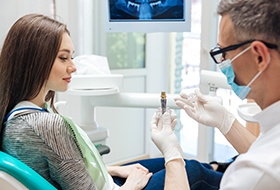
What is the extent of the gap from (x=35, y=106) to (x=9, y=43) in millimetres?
249

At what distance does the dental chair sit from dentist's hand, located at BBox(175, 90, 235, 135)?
0.67m

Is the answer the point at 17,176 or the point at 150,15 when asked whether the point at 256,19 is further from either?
the point at 150,15

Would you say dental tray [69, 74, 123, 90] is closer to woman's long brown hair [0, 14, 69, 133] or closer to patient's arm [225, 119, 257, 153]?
woman's long brown hair [0, 14, 69, 133]

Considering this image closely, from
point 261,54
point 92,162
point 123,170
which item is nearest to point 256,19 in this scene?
point 261,54

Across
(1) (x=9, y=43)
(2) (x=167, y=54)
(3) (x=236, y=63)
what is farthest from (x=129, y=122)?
(3) (x=236, y=63)

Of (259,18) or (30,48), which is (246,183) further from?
(30,48)

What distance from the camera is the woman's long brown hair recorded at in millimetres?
1316

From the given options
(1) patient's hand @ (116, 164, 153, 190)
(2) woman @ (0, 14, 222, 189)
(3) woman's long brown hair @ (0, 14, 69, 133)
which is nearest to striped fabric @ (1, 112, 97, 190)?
(2) woman @ (0, 14, 222, 189)

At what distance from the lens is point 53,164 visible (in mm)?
1234

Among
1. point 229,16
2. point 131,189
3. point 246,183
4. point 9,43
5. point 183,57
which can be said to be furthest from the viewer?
point 183,57

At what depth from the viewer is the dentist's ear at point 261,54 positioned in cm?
89

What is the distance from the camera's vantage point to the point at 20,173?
1149mm

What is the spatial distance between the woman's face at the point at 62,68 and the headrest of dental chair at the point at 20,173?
34 centimetres

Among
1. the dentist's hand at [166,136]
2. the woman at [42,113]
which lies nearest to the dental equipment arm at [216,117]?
the dentist's hand at [166,136]
